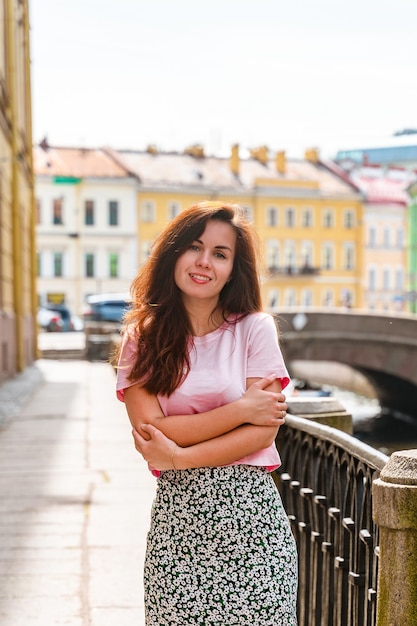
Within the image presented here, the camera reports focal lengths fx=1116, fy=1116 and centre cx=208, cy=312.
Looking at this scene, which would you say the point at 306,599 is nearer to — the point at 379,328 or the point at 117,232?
the point at 379,328

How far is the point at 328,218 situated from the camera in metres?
69.3

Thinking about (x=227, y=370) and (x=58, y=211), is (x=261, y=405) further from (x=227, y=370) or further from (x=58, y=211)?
(x=58, y=211)

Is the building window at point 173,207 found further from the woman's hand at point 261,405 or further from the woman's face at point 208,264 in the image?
the woman's hand at point 261,405

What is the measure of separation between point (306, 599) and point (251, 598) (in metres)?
1.54

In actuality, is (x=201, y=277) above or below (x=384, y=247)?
below

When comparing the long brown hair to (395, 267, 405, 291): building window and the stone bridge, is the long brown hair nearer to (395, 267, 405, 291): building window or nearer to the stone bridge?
the stone bridge

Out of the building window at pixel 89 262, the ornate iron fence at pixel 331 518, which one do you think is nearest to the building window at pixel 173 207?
the building window at pixel 89 262

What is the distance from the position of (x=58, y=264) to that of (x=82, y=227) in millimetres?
2548

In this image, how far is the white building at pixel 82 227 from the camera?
6228cm

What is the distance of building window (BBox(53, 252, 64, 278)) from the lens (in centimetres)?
6250

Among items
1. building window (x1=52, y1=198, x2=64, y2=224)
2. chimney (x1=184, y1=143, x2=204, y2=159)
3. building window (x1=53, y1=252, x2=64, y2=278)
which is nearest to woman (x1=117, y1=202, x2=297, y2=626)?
building window (x1=53, y1=252, x2=64, y2=278)

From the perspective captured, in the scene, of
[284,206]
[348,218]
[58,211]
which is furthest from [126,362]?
[348,218]

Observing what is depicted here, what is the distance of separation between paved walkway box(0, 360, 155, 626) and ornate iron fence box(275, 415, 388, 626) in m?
0.82

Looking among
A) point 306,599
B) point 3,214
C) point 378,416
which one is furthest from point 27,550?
point 378,416
